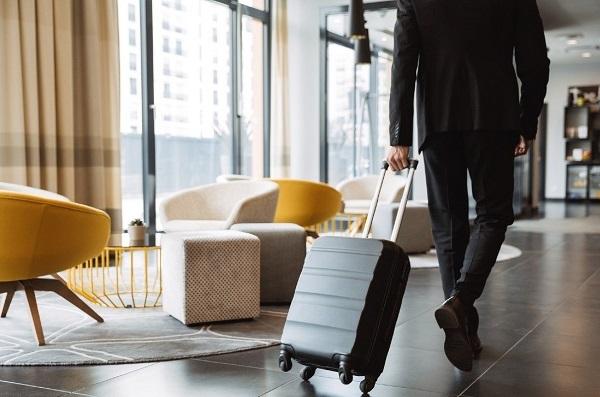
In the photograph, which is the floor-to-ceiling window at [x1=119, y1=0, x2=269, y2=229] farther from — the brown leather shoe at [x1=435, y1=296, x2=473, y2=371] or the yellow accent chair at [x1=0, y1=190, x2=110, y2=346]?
the brown leather shoe at [x1=435, y1=296, x2=473, y2=371]

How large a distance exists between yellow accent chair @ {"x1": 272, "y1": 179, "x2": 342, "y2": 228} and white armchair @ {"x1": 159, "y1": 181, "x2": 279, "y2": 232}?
2.25 ft

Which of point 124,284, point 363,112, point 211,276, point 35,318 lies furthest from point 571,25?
point 35,318

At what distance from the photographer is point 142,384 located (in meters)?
2.29

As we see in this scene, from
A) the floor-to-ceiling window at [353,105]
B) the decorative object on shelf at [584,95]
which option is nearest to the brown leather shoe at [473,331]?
the floor-to-ceiling window at [353,105]

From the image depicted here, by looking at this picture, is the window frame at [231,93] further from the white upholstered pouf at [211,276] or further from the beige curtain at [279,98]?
the white upholstered pouf at [211,276]

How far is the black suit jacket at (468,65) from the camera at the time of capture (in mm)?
2391

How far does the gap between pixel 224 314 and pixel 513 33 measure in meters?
1.70

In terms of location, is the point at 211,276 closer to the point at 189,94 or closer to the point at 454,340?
the point at 454,340

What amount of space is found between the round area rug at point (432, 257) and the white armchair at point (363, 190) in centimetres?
84

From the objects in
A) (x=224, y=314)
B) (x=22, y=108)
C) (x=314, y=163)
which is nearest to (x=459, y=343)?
(x=224, y=314)

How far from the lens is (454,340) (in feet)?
7.46

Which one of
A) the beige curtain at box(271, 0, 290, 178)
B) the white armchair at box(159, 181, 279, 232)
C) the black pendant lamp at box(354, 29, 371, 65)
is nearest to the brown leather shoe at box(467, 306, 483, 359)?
the white armchair at box(159, 181, 279, 232)

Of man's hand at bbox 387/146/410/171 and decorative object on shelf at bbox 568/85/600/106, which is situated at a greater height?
decorative object on shelf at bbox 568/85/600/106

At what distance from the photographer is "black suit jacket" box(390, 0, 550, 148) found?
2.39 meters
